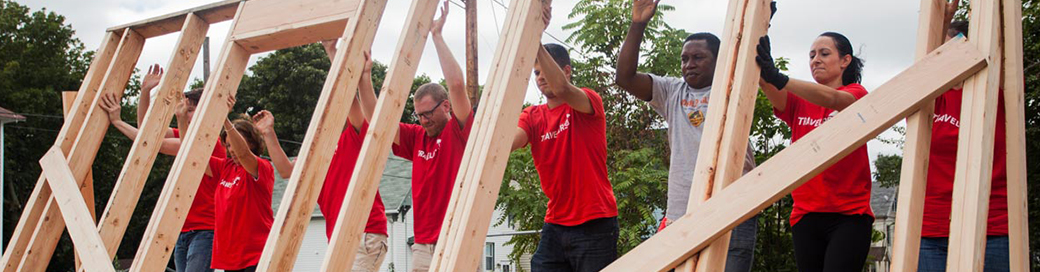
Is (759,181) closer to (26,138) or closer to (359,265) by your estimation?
(359,265)

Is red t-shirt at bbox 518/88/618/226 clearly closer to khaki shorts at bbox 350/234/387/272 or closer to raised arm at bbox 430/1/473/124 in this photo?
raised arm at bbox 430/1/473/124

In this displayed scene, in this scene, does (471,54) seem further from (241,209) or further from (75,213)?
(75,213)

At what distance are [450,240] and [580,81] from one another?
556cm

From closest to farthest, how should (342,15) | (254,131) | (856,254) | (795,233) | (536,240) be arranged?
(856,254) → (795,233) → (342,15) → (254,131) → (536,240)

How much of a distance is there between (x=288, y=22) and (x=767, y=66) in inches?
106

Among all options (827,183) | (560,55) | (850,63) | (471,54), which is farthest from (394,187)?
(827,183)

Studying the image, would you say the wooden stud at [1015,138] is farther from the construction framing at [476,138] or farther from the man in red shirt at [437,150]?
the man in red shirt at [437,150]

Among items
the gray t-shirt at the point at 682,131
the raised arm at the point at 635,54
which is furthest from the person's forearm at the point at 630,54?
the gray t-shirt at the point at 682,131

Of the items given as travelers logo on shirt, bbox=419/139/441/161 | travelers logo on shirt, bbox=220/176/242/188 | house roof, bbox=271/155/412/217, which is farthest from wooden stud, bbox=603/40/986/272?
house roof, bbox=271/155/412/217

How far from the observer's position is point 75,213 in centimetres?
450

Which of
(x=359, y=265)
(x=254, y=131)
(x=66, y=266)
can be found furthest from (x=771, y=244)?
(x=66, y=266)

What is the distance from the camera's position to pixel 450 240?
3.03 m

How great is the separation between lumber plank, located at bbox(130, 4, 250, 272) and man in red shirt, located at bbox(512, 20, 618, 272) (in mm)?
1859

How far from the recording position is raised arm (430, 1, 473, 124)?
12.6 feet
